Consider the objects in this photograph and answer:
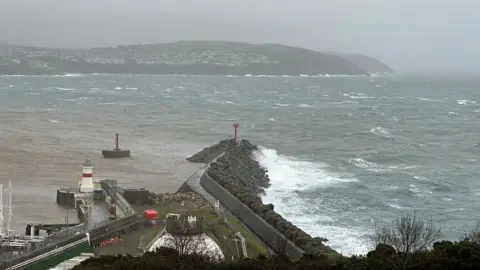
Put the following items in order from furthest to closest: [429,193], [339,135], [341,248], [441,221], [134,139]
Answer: [339,135] → [134,139] → [429,193] → [441,221] → [341,248]

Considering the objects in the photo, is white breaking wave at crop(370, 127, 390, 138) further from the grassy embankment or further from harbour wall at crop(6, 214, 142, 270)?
harbour wall at crop(6, 214, 142, 270)

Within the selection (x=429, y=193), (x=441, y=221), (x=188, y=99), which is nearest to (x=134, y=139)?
(x=429, y=193)

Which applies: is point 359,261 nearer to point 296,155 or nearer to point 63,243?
point 63,243

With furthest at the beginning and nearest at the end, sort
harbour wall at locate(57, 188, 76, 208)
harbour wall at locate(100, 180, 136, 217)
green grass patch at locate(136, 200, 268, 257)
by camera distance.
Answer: harbour wall at locate(57, 188, 76, 208) < harbour wall at locate(100, 180, 136, 217) < green grass patch at locate(136, 200, 268, 257)

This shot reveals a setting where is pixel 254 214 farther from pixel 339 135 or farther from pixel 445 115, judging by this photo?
pixel 445 115

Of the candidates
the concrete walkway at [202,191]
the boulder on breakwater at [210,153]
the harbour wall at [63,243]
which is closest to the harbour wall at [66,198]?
the harbour wall at [63,243]

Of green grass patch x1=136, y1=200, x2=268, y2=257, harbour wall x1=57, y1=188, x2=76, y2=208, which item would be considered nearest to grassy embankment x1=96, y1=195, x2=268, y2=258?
green grass patch x1=136, y1=200, x2=268, y2=257

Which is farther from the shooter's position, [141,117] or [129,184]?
[141,117]

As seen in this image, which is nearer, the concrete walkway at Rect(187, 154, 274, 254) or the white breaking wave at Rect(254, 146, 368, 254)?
the concrete walkway at Rect(187, 154, 274, 254)
